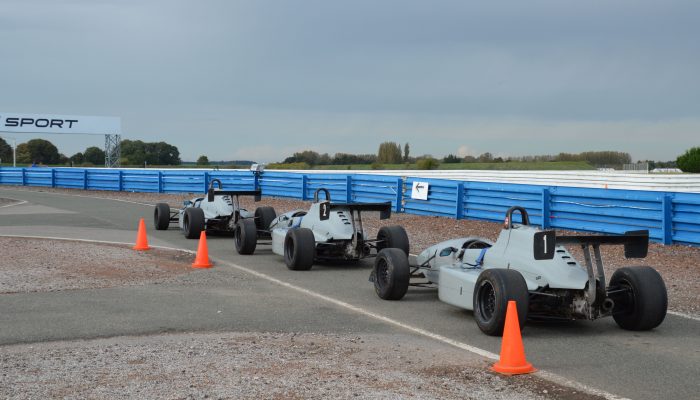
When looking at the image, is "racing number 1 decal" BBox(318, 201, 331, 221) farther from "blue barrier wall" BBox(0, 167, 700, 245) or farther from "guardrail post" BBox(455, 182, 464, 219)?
"guardrail post" BBox(455, 182, 464, 219)

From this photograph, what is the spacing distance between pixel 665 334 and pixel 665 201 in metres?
8.78

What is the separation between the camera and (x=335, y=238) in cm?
1364

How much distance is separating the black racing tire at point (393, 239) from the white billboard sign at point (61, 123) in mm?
44744

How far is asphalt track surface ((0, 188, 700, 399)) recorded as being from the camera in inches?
288

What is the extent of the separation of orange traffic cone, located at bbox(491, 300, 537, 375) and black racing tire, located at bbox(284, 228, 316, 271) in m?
6.60

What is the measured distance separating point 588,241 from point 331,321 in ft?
10.1

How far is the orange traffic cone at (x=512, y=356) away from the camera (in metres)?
7.00

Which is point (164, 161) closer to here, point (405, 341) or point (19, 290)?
point (19, 290)

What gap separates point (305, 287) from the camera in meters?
12.0

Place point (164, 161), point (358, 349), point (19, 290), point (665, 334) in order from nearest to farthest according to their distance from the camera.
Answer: point (358, 349)
point (665, 334)
point (19, 290)
point (164, 161)

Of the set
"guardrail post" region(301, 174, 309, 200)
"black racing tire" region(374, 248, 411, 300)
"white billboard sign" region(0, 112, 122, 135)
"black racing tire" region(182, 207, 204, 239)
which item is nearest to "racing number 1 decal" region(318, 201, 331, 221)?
"black racing tire" region(374, 248, 411, 300)

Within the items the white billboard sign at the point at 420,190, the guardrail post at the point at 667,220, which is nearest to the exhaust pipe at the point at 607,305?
the guardrail post at the point at 667,220

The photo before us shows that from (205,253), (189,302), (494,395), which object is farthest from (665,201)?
(494,395)

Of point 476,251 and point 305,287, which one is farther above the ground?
point 476,251
